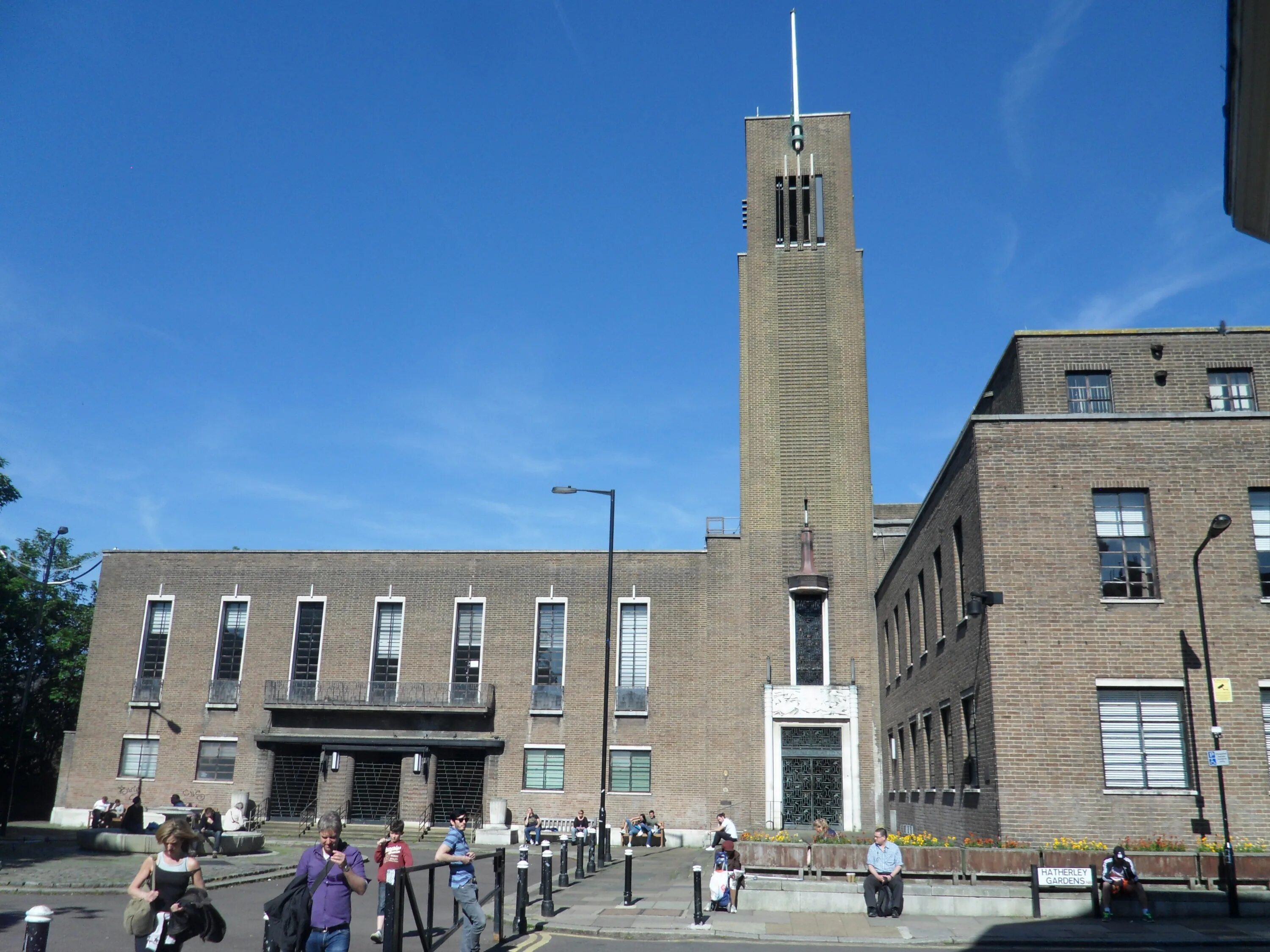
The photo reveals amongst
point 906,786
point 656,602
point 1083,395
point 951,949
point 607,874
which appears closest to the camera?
point 951,949

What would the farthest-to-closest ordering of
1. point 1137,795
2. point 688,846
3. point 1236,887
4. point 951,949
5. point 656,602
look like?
point 656,602 → point 688,846 → point 1137,795 → point 1236,887 → point 951,949

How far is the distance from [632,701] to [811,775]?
7.21m

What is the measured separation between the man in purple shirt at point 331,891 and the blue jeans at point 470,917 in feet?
11.6

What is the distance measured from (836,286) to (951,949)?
33133mm

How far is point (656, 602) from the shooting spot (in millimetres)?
42375

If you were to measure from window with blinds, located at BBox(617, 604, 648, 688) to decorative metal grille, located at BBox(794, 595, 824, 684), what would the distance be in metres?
5.84

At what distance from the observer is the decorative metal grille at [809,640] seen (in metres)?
40.6

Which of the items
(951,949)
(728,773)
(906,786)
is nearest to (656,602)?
(728,773)

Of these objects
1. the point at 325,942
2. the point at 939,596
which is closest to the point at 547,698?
the point at 939,596

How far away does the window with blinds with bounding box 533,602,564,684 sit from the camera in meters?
42.1

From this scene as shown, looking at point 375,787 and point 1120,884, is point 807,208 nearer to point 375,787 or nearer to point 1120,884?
point 375,787

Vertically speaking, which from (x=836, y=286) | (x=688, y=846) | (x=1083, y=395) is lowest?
(x=688, y=846)

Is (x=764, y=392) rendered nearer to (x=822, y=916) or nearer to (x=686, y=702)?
(x=686, y=702)

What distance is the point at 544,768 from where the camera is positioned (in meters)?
41.0
